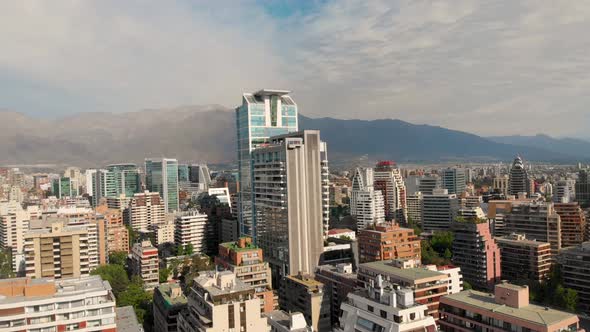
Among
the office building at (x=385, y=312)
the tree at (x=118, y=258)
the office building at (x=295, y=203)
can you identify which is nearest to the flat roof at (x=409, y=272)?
the office building at (x=385, y=312)

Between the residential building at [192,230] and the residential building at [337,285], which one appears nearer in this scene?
the residential building at [337,285]

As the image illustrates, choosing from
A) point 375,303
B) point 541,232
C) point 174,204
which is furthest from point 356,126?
point 375,303

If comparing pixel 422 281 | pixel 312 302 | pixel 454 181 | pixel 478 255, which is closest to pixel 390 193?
pixel 454 181

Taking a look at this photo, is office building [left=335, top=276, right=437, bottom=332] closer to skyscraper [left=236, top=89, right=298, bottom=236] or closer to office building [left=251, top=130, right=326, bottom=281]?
office building [left=251, top=130, right=326, bottom=281]

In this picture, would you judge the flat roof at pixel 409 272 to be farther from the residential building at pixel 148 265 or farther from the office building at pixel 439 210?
the office building at pixel 439 210

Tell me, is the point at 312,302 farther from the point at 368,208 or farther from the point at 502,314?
the point at 368,208

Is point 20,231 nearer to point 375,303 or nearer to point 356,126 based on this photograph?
point 375,303
